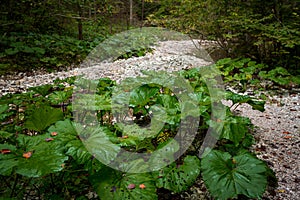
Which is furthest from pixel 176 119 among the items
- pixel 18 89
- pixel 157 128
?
pixel 18 89

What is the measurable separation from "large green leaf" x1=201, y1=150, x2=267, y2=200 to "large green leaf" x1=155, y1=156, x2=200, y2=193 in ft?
0.48

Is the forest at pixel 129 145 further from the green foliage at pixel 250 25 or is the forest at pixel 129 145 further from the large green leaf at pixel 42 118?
the green foliage at pixel 250 25

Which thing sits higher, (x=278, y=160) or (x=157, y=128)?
(x=157, y=128)

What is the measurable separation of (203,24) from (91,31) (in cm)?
440

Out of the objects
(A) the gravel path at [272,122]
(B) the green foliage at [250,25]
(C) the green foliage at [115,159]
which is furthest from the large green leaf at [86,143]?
(B) the green foliage at [250,25]

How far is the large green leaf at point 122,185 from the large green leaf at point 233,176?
26cm

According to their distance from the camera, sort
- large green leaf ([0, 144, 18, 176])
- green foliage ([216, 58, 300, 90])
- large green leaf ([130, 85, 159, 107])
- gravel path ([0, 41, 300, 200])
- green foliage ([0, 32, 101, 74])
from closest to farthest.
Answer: large green leaf ([0, 144, 18, 176])
large green leaf ([130, 85, 159, 107])
gravel path ([0, 41, 300, 200])
green foliage ([216, 58, 300, 90])
green foliage ([0, 32, 101, 74])

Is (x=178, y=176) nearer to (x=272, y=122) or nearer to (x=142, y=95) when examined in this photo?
(x=142, y=95)

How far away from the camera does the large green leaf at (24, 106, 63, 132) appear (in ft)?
4.10

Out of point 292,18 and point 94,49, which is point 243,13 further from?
point 94,49

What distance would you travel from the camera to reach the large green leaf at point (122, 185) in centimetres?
104

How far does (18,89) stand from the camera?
3.65 metres

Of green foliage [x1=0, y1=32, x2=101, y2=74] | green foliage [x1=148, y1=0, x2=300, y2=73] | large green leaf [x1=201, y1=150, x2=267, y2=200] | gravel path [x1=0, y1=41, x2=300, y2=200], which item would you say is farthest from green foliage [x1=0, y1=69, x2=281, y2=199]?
green foliage [x1=0, y1=32, x2=101, y2=74]

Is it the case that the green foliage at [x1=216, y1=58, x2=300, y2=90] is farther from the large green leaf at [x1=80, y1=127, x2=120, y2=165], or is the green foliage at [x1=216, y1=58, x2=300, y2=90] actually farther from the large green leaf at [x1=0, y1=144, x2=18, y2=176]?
the large green leaf at [x1=0, y1=144, x2=18, y2=176]
